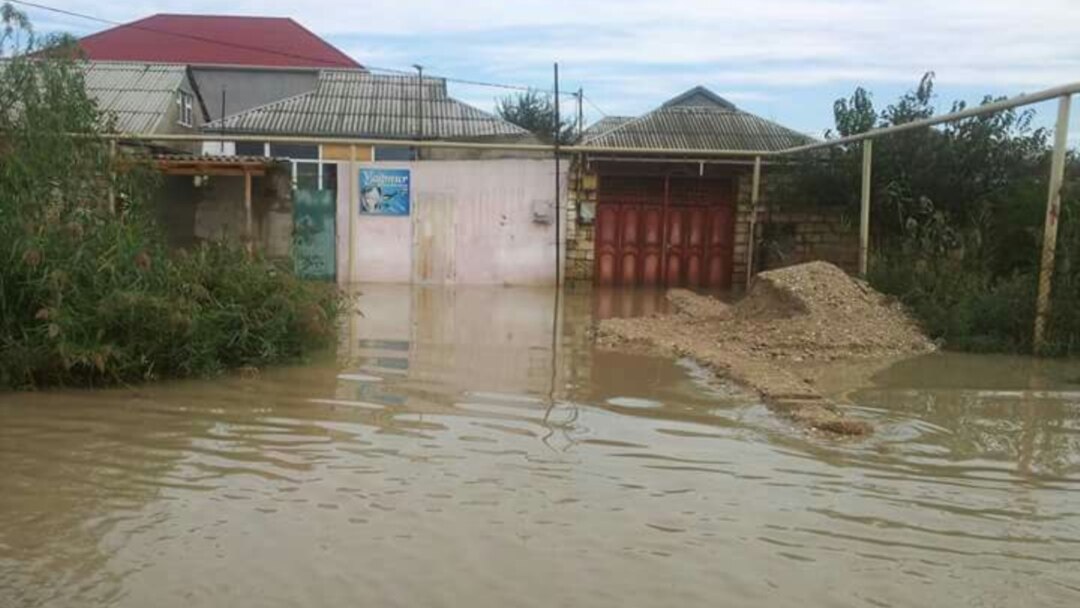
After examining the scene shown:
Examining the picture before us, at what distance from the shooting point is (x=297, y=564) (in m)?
3.81

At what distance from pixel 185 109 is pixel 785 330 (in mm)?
23808

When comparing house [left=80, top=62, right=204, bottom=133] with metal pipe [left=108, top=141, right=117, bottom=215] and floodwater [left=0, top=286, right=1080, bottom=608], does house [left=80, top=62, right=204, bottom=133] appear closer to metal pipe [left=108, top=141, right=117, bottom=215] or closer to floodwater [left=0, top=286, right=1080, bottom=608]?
metal pipe [left=108, top=141, right=117, bottom=215]

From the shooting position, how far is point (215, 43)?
43188 mm

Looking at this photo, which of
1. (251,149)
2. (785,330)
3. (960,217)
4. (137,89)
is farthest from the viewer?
(137,89)

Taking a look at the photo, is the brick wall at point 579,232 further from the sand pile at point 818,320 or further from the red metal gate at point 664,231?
the sand pile at point 818,320

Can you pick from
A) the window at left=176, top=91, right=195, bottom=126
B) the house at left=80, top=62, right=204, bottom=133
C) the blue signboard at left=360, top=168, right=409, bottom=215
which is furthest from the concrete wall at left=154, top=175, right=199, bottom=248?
the window at left=176, top=91, right=195, bottom=126

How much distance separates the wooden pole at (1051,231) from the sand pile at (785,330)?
3.36 feet

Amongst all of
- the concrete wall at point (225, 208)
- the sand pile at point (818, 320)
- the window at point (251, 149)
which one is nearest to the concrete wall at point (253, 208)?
the concrete wall at point (225, 208)

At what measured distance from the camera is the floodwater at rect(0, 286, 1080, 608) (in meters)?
3.67

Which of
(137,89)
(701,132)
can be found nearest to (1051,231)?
(701,132)

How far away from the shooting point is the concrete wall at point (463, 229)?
16.9m

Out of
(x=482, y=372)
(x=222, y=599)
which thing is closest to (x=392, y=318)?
(x=482, y=372)

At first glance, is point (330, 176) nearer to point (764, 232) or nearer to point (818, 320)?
point (764, 232)

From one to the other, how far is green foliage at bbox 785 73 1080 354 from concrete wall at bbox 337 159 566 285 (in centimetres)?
440
